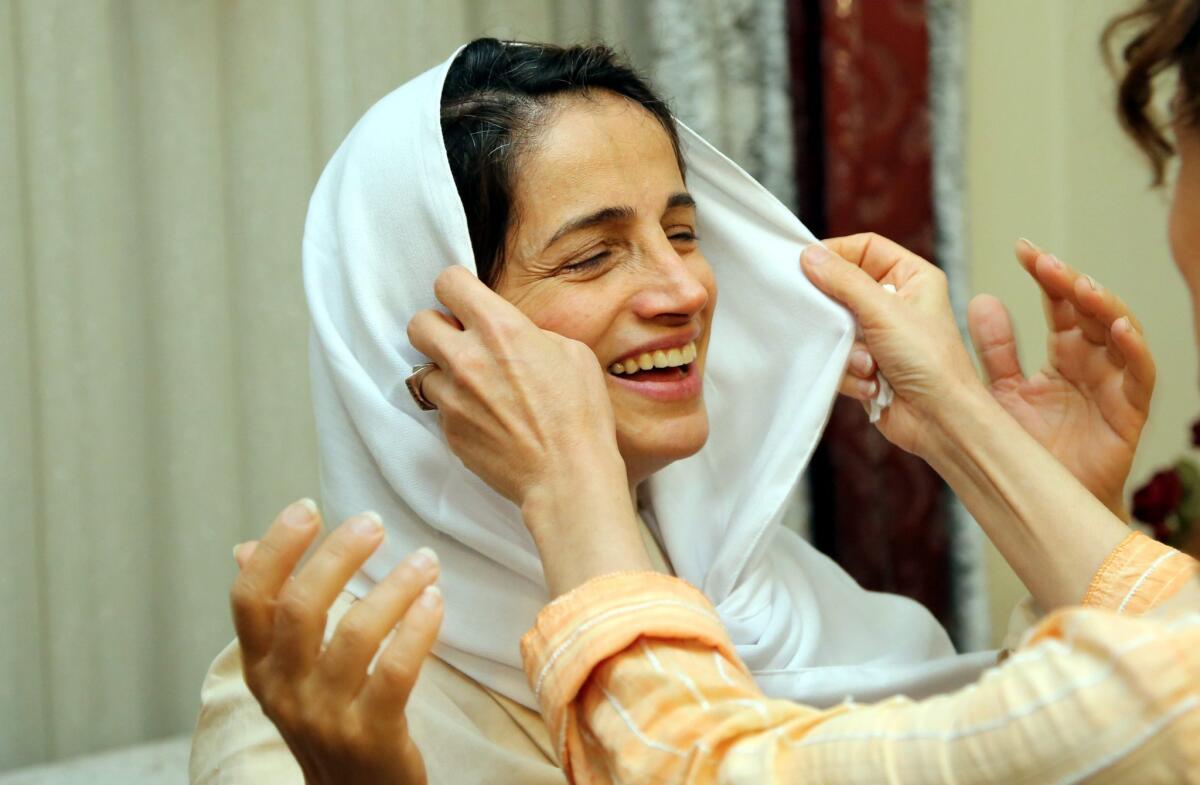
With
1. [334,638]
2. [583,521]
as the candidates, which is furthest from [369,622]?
[583,521]

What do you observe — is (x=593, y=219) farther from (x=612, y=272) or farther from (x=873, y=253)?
(x=873, y=253)

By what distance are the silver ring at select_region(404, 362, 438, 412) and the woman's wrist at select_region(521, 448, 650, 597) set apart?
223mm

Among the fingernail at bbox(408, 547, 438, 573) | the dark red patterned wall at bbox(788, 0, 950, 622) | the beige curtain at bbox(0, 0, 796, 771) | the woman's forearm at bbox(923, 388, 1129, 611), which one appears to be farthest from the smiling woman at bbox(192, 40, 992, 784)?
the dark red patterned wall at bbox(788, 0, 950, 622)

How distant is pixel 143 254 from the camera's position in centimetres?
206

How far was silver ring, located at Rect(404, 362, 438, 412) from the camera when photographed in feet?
4.09

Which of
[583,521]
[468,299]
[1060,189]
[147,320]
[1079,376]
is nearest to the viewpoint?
[583,521]

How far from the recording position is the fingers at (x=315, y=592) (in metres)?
0.92

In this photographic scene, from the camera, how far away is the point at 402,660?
920mm

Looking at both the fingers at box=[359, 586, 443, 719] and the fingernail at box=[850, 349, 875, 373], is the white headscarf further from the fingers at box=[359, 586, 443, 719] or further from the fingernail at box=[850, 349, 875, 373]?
the fingers at box=[359, 586, 443, 719]

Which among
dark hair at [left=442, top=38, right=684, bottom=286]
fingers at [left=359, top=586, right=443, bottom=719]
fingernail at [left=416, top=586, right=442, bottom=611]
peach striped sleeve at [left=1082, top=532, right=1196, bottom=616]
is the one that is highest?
dark hair at [left=442, top=38, right=684, bottom=286]

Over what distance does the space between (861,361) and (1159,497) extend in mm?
1339

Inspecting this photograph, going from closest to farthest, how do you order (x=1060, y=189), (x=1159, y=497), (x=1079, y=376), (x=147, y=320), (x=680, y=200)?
(x=680, y=200)
(x=1079, y=376)
(x=147, y=320)
(x=1159, y=497)
(x=1060, y=189)

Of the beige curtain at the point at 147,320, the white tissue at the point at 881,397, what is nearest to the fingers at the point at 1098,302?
the white tissue at the point at 881,397

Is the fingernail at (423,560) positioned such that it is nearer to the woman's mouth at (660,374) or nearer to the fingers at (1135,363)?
the woman's mouth at (660,374)
